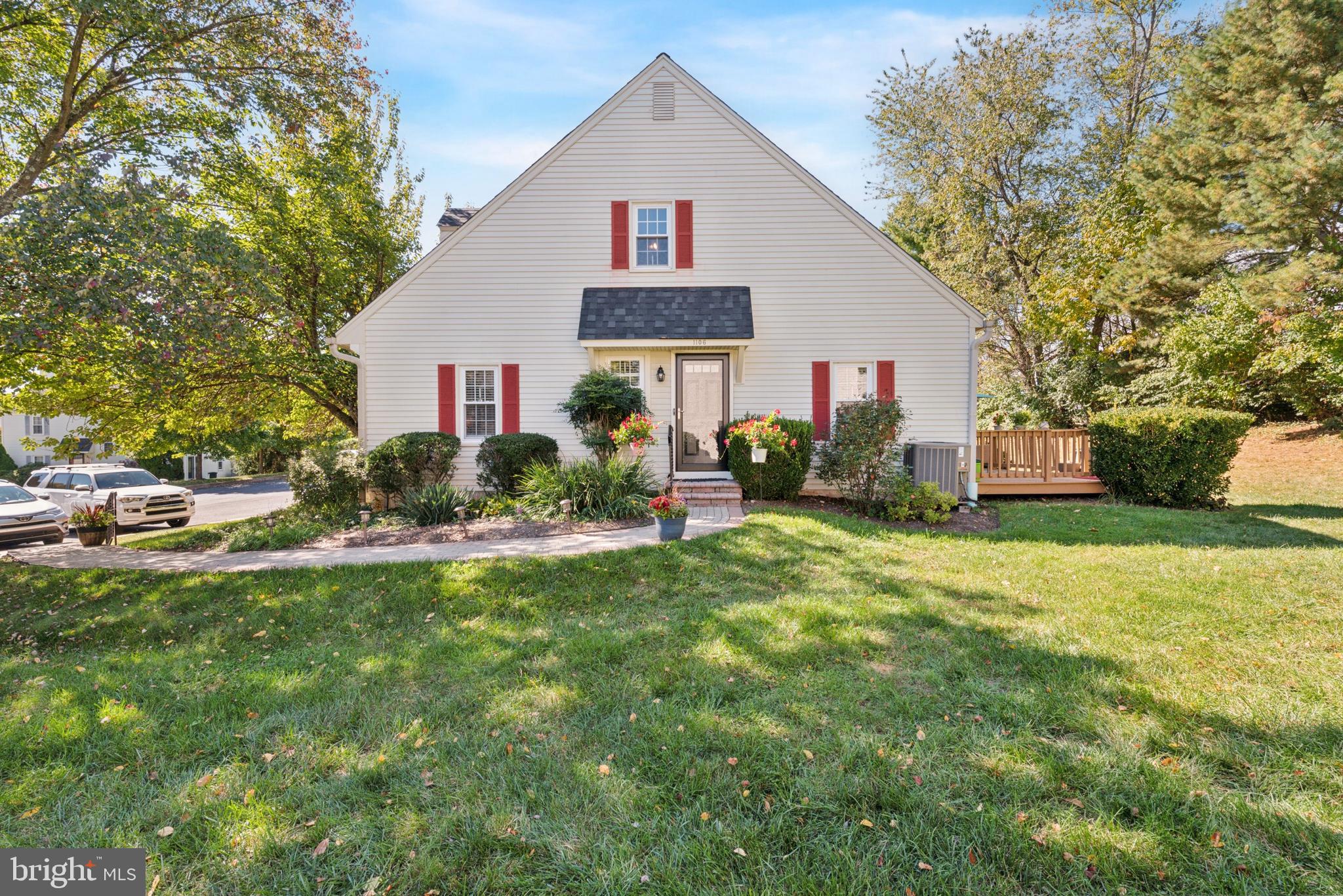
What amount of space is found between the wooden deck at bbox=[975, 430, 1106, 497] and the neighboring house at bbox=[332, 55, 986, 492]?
1.09 m

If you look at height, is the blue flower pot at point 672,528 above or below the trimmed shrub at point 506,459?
below

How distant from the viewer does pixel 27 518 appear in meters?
9.84

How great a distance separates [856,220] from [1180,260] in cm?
1147

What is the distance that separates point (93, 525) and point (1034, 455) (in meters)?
17.9

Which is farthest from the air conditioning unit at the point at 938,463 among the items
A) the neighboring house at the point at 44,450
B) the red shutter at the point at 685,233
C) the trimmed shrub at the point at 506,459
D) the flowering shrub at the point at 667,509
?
the neighboring house at the point at 44,450

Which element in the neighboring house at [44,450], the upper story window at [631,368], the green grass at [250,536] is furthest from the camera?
the neighboring house at [44,450]

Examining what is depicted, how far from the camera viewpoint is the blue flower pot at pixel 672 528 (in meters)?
6.83

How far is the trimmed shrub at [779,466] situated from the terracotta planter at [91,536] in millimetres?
11356

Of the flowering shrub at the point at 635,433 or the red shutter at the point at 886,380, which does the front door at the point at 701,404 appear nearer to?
the flowering shrub at the point at 635,433

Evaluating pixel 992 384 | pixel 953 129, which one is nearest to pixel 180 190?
pixel 953 129

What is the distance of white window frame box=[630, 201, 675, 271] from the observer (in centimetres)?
1121

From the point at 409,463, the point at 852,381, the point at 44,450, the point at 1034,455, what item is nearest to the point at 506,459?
the point at 409,463

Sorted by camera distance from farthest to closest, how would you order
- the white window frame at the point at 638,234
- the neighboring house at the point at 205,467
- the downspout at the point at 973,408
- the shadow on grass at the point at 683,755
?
the neighboring house at the point at 205,467 < the white window frame at the point at 638,234 < the downspout at the point at 973,408 < the shadow on grass at the point at 683,755

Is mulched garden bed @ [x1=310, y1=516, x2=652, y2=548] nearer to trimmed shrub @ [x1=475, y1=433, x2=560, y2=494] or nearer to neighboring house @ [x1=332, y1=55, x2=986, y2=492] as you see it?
trimmed shrub @ [x1=475, y1=433, x2=560, y2=494]
